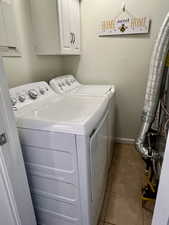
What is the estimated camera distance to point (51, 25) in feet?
4.83

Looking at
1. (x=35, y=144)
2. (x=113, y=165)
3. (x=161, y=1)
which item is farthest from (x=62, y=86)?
(x=161, y=1)

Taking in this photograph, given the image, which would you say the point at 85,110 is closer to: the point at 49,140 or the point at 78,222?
the point at 49,140

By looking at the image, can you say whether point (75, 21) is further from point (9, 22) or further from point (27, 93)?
point (27, 93)

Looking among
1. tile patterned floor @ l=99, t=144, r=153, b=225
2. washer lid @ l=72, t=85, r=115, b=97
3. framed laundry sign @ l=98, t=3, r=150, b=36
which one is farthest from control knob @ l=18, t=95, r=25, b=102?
framed laundry sign @ l=98, t=3, r=150, b=36

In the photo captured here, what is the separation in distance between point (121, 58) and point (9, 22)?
148 cm

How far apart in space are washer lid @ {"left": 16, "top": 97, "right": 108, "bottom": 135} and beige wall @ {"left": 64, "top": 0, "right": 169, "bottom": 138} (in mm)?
1188

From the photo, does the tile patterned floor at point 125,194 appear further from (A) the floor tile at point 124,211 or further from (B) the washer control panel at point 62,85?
(B) the washer control panel at point 62,85

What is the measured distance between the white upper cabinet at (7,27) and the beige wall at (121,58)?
110cm

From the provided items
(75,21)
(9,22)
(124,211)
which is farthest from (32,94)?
(124,211)

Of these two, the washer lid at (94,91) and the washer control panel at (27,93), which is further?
the washer lid at (94,91)

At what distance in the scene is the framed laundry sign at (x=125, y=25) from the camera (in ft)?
6.29

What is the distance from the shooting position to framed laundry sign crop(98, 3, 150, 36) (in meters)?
1.92

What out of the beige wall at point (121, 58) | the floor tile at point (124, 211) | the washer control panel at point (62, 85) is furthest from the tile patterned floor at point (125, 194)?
the washer control panel at point (62, 85)

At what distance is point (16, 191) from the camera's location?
0.88 metres
